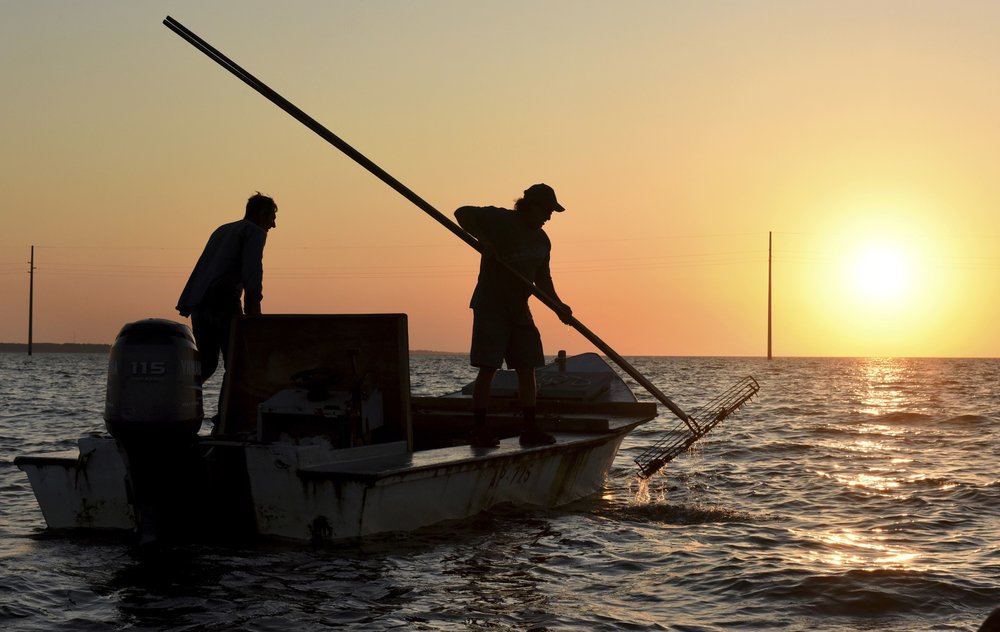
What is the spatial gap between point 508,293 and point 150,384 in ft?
10.8

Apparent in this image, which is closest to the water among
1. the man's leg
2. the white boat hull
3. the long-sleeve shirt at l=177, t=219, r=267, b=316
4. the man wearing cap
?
the white boat hull

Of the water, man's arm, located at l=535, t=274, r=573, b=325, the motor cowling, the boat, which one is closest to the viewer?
the water

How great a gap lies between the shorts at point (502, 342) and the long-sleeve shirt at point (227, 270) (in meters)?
1.71

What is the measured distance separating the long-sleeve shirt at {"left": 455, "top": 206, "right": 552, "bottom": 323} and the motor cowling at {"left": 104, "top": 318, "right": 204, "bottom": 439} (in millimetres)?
2891

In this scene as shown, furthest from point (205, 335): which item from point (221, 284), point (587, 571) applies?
point (587, 571)

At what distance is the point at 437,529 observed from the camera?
7516 millimetres

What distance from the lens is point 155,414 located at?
6160 millimetres

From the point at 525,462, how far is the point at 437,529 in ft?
3.72

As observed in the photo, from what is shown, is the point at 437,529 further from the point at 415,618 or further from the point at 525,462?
the point at 415,618

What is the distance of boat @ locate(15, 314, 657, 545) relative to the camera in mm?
6281

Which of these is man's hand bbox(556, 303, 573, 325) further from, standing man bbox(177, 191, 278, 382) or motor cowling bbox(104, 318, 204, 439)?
motor cowling bbox(104, 318, 204, 439)

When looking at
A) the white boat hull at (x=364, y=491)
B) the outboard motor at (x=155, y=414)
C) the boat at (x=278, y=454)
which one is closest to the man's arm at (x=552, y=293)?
the boat at (x=278, y=454)

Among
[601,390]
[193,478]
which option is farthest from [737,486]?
[193,478]

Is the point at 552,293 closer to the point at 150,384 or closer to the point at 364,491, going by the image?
the point at 364,491
